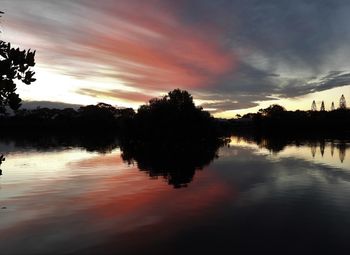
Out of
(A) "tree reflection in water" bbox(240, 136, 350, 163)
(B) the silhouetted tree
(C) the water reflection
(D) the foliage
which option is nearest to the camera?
(B) the silhouetted tree

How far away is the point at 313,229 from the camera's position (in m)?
26.9

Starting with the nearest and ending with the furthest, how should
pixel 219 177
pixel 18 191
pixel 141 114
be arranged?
pixel 18 191
pixel 219 177
pixel 141 114

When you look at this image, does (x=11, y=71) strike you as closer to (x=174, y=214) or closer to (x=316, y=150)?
(x=174, y=214)

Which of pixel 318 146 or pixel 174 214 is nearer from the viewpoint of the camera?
pixel 174 214

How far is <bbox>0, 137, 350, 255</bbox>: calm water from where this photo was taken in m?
23.4

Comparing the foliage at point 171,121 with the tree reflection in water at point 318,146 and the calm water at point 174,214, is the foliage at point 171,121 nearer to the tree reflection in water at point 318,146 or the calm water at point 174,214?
the tree reflection in water at point 318,146

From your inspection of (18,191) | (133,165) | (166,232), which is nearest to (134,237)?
(166,232)

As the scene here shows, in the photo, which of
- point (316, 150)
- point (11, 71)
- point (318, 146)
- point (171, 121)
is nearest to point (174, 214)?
point (11, 71)

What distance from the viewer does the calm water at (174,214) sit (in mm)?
23406

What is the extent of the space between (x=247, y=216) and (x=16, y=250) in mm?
17185

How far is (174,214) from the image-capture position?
31219mm

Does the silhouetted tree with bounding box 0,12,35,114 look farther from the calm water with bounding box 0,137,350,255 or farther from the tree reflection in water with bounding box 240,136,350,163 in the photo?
the tree reflection in water with bounding box 240,136,350,163

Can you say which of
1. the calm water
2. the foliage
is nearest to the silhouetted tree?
the calm water

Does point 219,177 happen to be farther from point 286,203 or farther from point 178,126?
point 178,126
